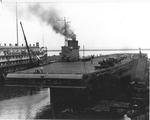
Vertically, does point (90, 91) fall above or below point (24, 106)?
above

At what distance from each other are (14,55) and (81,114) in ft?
122

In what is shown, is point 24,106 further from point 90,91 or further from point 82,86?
point 82,86

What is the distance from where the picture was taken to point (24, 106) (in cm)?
3572

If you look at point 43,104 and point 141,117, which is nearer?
point 141,117

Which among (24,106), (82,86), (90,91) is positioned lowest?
(24,106)

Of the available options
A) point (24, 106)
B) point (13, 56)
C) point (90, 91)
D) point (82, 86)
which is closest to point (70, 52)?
point (24, 106)

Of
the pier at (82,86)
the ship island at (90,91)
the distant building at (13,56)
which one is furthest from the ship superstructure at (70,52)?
the distant building at (13,56)

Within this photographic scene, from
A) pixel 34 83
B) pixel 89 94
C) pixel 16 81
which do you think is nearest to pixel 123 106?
pixel 89 94

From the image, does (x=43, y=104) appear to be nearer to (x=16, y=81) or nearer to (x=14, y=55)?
(x=16, y=81)

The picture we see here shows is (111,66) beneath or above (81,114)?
above

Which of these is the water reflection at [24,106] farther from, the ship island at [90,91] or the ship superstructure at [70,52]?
the ship superstructure at [70,52]

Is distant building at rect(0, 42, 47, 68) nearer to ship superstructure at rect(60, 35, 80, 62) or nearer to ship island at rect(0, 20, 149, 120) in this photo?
ship superstructure at rect(60, 35, 80, 62)

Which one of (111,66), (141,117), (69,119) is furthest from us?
(111,66)

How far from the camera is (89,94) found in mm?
32875
